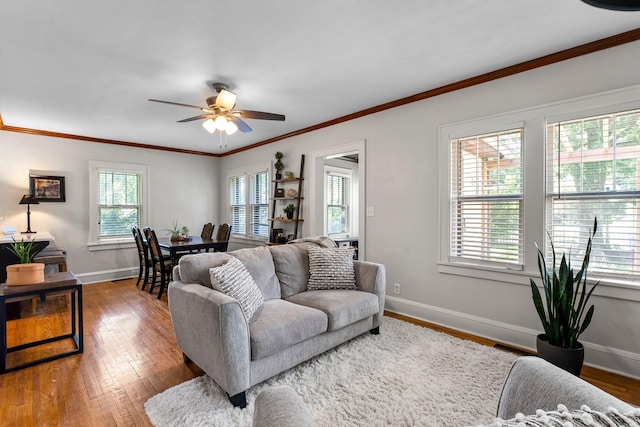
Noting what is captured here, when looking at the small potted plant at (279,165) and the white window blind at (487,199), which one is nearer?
the white window blind at (487,199)

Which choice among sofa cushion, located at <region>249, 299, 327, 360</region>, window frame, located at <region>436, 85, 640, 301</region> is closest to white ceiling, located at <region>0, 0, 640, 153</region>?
window frame, located at <region>436, 85, 640, 301</region>

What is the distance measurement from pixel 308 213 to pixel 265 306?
2615mm

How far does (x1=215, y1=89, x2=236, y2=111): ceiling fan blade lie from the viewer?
9.89 ft

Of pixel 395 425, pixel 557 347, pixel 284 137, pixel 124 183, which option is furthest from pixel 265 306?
pixel 124 183

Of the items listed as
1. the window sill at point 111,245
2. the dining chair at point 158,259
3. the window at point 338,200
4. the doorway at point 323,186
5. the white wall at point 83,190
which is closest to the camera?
the doorway at point 323,186

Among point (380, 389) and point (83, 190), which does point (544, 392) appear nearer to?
point (380, 389)

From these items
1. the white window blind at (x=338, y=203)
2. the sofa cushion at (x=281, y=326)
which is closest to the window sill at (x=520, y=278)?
the sofa cushion at (x=281, y=326)

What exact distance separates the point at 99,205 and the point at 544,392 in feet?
21.6

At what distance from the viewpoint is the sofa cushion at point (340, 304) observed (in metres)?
2.55

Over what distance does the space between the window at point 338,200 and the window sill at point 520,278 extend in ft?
9.05

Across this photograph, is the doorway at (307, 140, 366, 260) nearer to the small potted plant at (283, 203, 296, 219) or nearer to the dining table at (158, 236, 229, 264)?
the small potted plant at (283, 203, 296, 219)

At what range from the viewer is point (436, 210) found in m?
3.40

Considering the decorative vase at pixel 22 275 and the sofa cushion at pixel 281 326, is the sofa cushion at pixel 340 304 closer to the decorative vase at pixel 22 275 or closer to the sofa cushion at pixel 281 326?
the sofa cushion at pixel 281 326

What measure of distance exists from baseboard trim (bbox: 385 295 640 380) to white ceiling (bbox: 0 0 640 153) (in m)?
2.42
